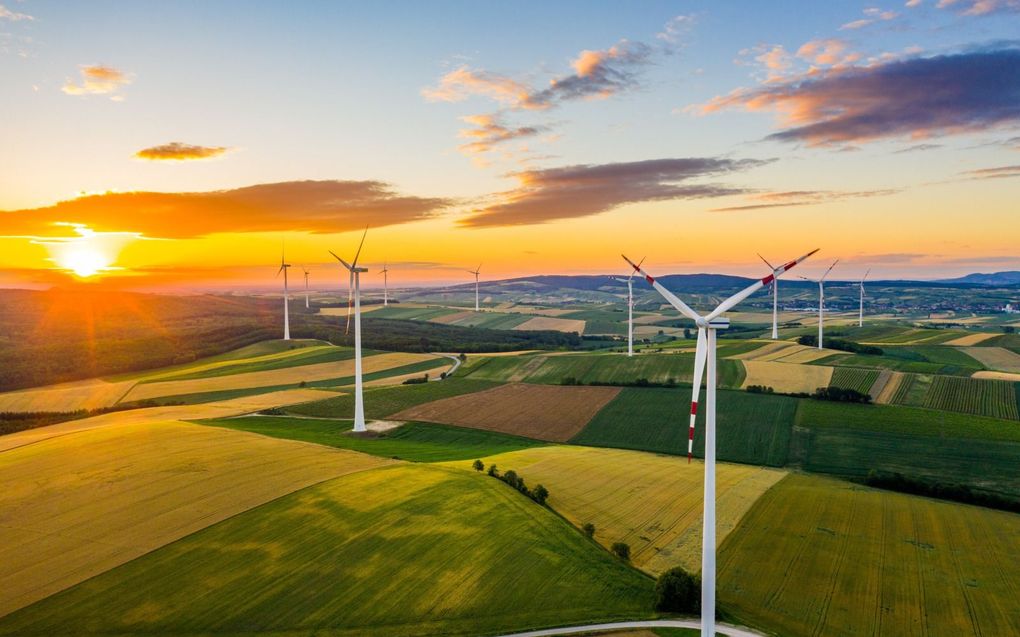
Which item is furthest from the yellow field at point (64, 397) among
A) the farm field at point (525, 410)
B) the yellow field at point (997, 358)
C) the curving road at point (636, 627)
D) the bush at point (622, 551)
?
the yellow field at point (997, 358)

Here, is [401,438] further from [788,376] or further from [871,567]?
[788,376]

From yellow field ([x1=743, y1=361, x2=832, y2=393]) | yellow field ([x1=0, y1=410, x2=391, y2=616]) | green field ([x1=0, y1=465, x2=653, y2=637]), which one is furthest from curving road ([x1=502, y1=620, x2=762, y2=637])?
yellow field ([x1=743, y1=361, x2=832, y2=393])

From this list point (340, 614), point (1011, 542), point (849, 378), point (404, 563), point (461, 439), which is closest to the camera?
point (340, 614)

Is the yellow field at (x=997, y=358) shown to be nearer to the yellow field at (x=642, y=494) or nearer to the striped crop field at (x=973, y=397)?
the striped crop field at (x=973, y=397)

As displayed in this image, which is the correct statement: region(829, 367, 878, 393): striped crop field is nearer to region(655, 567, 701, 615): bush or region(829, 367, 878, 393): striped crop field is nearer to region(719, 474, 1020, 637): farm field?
region(719, 474, 1020, 637): farm field

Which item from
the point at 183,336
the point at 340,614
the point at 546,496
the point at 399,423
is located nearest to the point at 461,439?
the point at 399,423

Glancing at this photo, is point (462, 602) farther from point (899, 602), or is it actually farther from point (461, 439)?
point (461, 439)

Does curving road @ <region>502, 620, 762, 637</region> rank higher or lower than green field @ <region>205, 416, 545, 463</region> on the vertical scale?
higher
